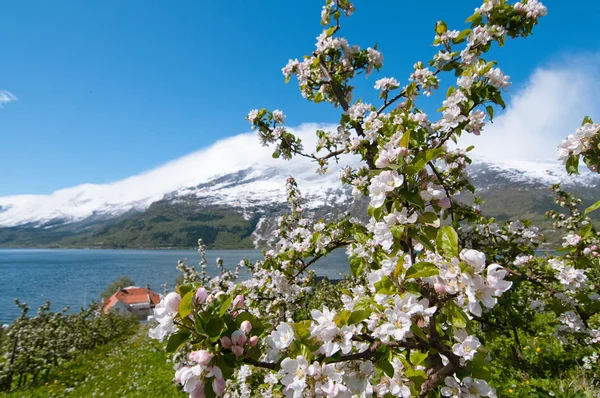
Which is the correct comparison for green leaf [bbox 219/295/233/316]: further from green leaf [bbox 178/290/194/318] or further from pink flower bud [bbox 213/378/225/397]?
pink flower bud [bbox 213/378/225/397]

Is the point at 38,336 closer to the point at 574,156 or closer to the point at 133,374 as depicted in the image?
the point at 133,374

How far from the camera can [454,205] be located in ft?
10.6

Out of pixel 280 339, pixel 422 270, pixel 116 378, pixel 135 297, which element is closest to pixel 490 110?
pixel 422 270

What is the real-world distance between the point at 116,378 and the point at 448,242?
33.7 ft

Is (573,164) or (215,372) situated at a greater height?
(573,164)

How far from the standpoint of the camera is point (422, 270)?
1.24 meters

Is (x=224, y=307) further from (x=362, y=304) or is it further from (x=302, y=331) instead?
(x=362, y=304)

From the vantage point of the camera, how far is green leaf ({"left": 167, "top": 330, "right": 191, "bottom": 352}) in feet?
4.00

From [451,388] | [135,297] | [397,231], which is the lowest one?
[135,297]

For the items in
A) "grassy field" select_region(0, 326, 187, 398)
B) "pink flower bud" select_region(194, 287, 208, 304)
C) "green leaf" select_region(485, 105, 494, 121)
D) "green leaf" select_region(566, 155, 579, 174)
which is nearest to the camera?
"pink flower bud" select_region(194, 287, 208, 304)

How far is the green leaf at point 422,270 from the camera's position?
46.5 inches

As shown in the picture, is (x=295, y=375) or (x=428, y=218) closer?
(x=295, y=375)

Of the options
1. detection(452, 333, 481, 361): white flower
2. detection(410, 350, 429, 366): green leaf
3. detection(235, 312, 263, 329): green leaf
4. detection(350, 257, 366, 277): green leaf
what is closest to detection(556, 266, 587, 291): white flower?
detection(350, 257, 366, 277): green leaf

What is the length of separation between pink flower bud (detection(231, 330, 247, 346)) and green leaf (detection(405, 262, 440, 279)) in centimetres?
63
